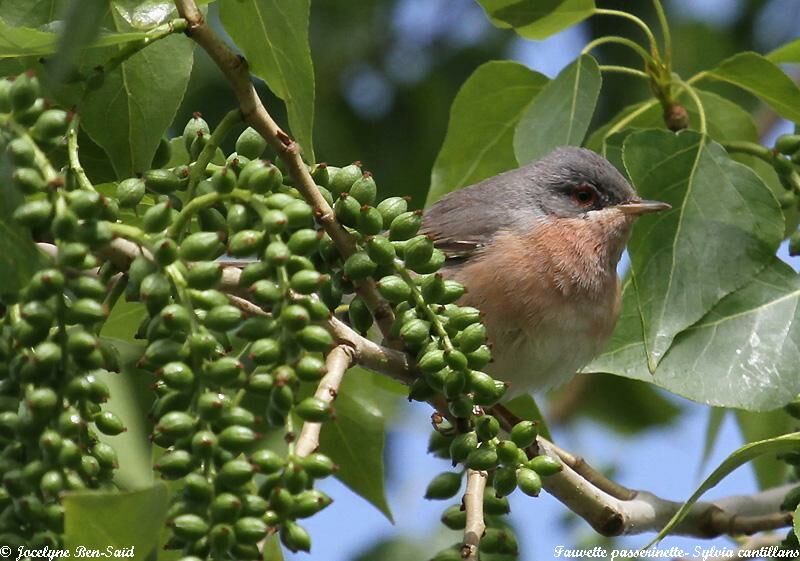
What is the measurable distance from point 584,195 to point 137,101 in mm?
2808

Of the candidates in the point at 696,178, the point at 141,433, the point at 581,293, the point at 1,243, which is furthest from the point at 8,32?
the point at 581,293

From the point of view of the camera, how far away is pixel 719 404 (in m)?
3.17

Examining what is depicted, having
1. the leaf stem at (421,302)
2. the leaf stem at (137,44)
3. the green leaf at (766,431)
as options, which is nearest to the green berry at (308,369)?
the leaf stem at (421,302)

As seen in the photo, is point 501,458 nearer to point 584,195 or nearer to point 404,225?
point 404,225

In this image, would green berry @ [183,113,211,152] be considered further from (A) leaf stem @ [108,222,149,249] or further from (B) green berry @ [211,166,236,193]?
(A) leaf stem @ [108,222,149,249]

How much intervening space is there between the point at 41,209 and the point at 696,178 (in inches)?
80.0

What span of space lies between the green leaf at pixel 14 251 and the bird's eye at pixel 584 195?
3402mm

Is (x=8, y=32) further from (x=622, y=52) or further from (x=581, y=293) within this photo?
(x=622, y=52)

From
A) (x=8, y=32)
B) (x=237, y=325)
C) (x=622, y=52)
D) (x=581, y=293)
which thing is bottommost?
(x=581, y=293)

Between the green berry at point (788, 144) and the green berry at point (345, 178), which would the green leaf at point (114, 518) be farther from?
the green berry at point (788, 144)

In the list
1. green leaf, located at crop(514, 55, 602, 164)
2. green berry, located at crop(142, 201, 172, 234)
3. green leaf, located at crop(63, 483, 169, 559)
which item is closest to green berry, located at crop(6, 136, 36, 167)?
green berry, located at crop(142, 201, 172, 234)

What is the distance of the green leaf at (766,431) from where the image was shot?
416 centimetres

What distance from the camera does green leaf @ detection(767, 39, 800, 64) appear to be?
12.4 feet

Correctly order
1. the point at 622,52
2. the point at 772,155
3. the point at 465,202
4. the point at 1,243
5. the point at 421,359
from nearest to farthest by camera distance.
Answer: the point at 1,243 < the point at 421,359 < the point at 772,155 < the point at 465,202 < the point at 622,52
